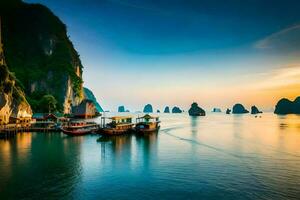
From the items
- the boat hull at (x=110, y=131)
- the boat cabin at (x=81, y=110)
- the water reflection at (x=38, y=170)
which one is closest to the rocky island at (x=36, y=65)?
the boat cabin at (x=81, y=110)

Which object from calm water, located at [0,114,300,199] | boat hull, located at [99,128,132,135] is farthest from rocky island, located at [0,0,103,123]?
calm water, located at [0,114,300,199]

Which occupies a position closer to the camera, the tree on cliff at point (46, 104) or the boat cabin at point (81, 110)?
the tree on cliff at point (46, 104)

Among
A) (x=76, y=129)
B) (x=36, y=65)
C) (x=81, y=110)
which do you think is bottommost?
(x=76, y=129)

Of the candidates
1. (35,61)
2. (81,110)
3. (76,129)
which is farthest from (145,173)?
(35,61)

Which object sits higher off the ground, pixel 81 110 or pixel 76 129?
pixel 81 110

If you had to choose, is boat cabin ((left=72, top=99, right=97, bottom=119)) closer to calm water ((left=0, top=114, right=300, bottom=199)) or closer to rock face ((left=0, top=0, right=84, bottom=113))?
rock face ((left=0, top=0, right=84, bottom=113))

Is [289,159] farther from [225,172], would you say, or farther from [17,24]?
[17,24]

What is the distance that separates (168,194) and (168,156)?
2424 centimetres

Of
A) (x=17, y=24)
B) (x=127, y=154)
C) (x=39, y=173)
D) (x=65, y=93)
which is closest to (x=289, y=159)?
(x=127, y=154)

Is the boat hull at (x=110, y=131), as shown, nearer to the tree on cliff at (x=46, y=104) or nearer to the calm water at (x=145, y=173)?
the calm water at (x=145, y=173)

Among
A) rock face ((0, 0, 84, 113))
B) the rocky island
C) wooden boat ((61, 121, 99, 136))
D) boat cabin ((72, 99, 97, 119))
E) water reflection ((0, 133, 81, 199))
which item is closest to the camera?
water reflection ((0, 133, 81, 199))

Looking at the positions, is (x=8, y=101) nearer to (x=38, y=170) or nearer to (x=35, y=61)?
(x=38, y=170)

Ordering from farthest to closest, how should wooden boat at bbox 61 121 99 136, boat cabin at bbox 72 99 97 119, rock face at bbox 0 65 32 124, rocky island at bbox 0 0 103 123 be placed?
boat cabin at bbox 72 99 97 119 < rocky island at bbox 0 0 103 123 < rock face at bbox 0 65 32 124 < wooden boat at bbox 61 121 99 136

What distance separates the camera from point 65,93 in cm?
17838
